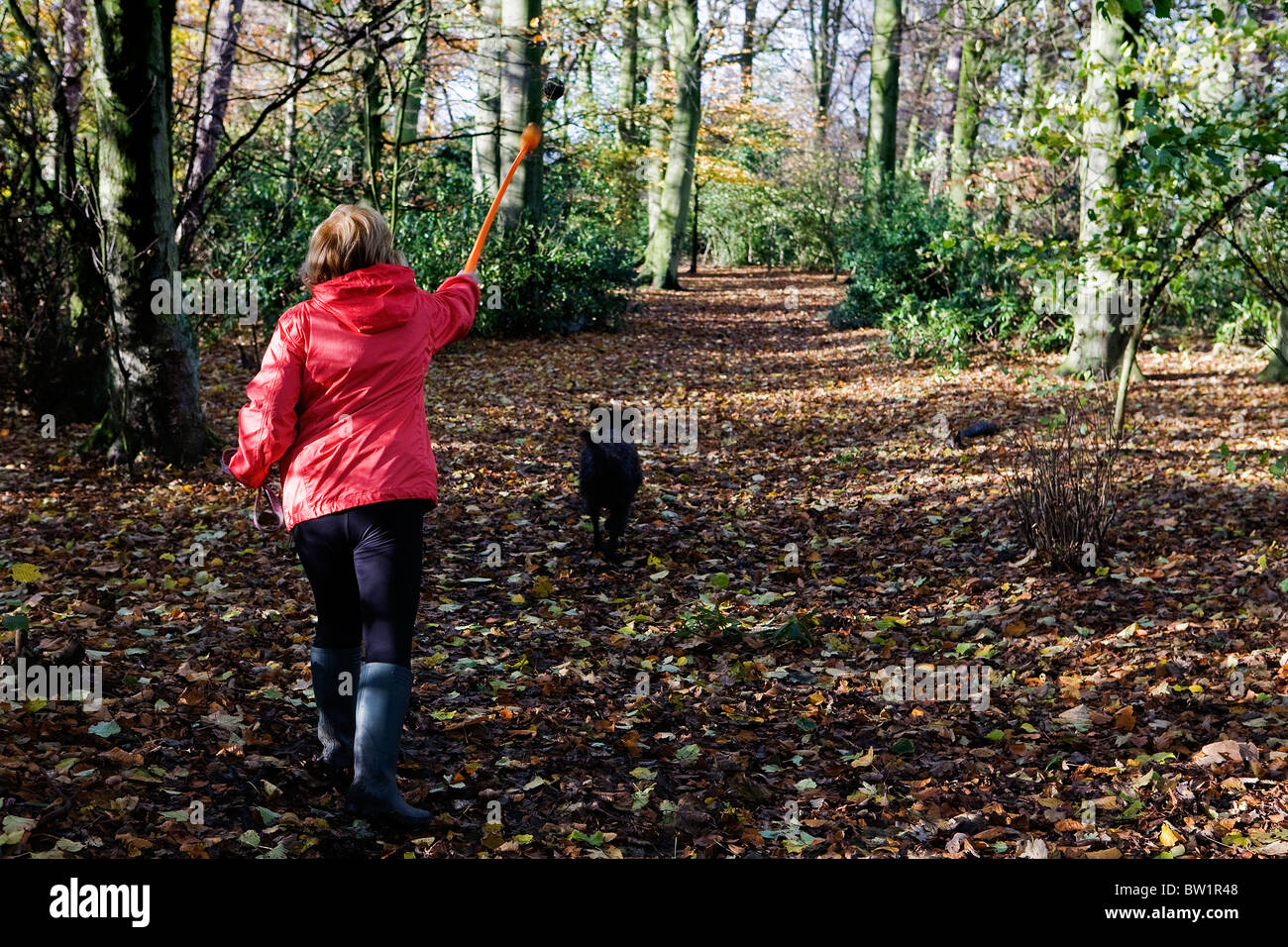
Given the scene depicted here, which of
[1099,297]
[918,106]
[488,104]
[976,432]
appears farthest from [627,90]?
[976,432]

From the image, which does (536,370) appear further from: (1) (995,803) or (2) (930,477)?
(1) (995,803)

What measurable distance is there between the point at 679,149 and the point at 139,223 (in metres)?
17.0

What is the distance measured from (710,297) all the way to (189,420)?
55.3ft

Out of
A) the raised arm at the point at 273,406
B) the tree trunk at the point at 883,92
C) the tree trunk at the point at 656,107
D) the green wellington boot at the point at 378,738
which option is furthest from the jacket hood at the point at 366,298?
the tree trunk at the point at 656,107

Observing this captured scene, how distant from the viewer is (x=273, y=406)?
328 centimetres

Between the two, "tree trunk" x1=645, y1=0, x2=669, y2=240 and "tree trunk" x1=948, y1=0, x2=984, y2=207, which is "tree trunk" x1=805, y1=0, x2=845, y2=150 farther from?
"tree trunk" x1=948, y1=0, x2=984, y2=207

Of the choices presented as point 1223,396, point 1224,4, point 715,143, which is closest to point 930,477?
point 1223,396

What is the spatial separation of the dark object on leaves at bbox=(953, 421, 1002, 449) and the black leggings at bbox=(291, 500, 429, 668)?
283 inches

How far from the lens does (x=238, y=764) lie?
3834 millimetres

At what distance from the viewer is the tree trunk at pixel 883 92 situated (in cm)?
2144

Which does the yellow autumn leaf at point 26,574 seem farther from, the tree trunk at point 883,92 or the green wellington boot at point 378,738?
the tree trunk at point 883,92

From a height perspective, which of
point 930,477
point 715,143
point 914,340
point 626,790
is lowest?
point 626,790

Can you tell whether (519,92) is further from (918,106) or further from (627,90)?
(918,106)

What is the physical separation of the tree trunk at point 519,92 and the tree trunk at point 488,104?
0.14 metres
